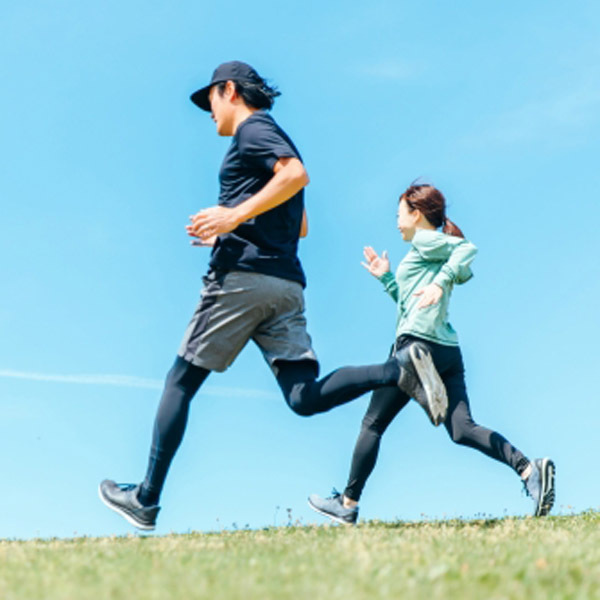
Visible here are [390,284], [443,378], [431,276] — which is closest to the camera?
[431,276]

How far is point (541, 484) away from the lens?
7.26 m

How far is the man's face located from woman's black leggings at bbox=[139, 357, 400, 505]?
1.77 m

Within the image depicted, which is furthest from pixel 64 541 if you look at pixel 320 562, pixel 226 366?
pixel 320 562

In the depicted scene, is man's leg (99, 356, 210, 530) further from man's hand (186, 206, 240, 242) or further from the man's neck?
the man's neck

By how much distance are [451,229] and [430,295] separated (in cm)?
97

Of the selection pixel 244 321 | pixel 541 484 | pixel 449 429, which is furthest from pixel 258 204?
pixel 541 484

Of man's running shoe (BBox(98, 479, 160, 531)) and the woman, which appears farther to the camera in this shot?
the woman

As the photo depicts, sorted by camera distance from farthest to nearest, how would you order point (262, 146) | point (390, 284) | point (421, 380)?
point (390, 284)
point (421, 380)
point (262, 146)

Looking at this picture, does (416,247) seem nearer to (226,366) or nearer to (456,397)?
(456,397)

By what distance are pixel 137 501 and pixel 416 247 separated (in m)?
3.09

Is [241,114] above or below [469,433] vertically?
above

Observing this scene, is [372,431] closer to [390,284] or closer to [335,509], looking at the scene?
[335,509]

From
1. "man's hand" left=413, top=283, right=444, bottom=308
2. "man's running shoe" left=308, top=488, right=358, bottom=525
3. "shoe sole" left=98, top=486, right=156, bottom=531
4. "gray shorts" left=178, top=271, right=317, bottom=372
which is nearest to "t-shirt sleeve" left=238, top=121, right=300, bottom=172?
"gray shorts" left=178, top=271, right=317, bottom=372

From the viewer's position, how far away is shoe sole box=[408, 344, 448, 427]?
632 cm
